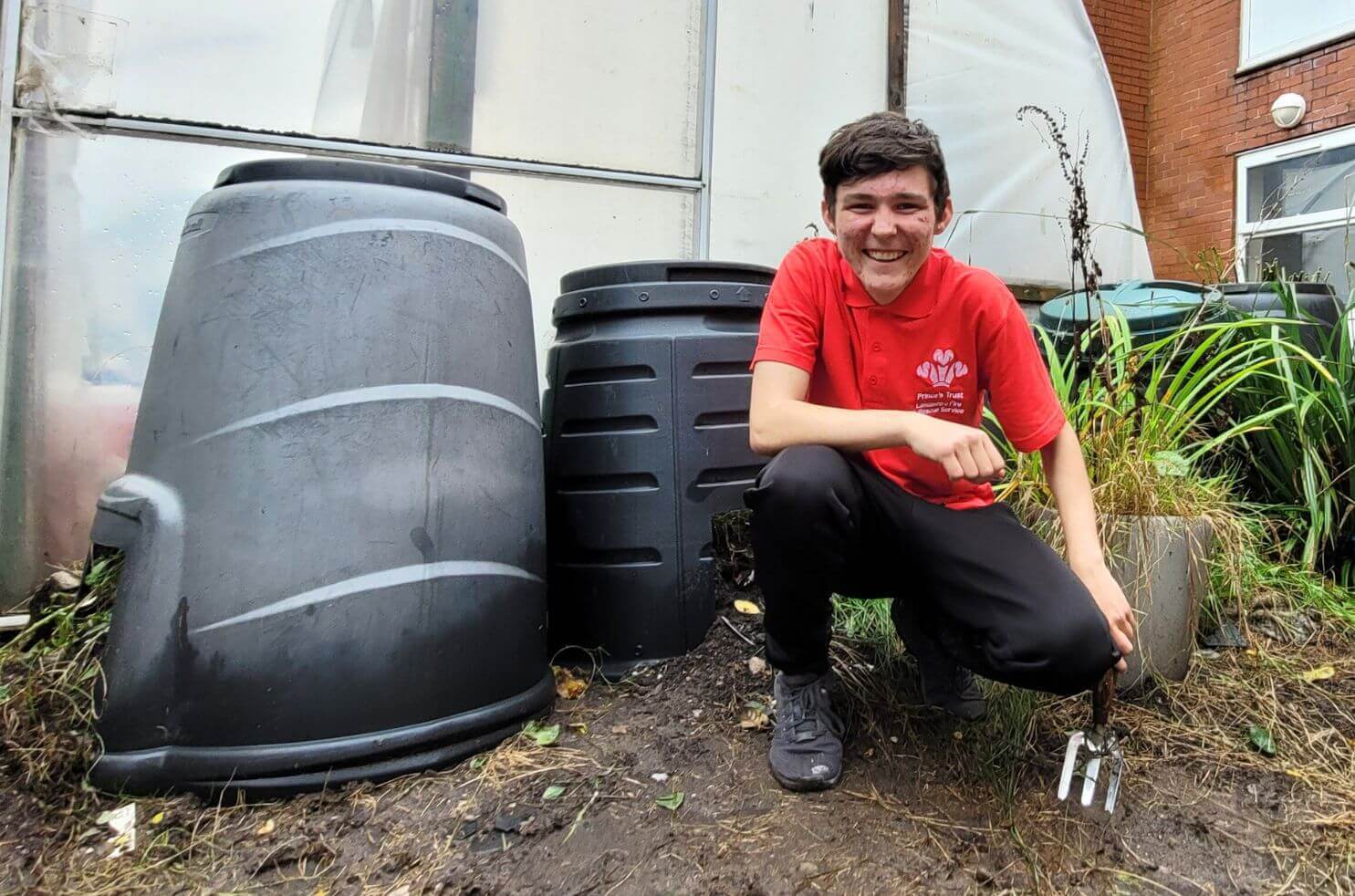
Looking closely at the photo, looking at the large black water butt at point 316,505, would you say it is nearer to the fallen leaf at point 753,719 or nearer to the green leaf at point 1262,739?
the fallen leaf at point 753,719

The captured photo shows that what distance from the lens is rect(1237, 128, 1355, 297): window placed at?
17.9ft

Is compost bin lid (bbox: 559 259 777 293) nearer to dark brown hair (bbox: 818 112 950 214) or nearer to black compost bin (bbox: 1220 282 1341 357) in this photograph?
dark brown hair (bbox: 818 112 950 214)

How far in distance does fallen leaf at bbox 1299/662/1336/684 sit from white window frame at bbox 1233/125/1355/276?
15.8 feet

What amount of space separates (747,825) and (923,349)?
33.9 inches

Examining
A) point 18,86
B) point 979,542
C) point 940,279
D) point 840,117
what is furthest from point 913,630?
point 18,86

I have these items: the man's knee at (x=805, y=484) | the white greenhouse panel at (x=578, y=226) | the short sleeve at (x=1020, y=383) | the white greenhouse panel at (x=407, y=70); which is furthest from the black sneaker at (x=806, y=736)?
the white greenhouse panel at (x=407, y=70)

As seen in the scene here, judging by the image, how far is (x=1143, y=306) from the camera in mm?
2463

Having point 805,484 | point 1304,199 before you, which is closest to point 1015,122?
point 805,484

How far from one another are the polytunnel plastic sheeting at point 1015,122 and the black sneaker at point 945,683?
2.09 meters

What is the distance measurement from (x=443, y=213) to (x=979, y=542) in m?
1.10

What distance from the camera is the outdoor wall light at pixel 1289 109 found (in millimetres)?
5734

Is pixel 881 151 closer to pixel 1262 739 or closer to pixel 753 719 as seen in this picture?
pixel 753 719

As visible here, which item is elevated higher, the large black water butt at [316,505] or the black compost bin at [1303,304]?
the black compost bin at [1303,304]

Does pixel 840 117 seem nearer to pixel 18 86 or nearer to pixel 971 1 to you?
pixel 971 1
